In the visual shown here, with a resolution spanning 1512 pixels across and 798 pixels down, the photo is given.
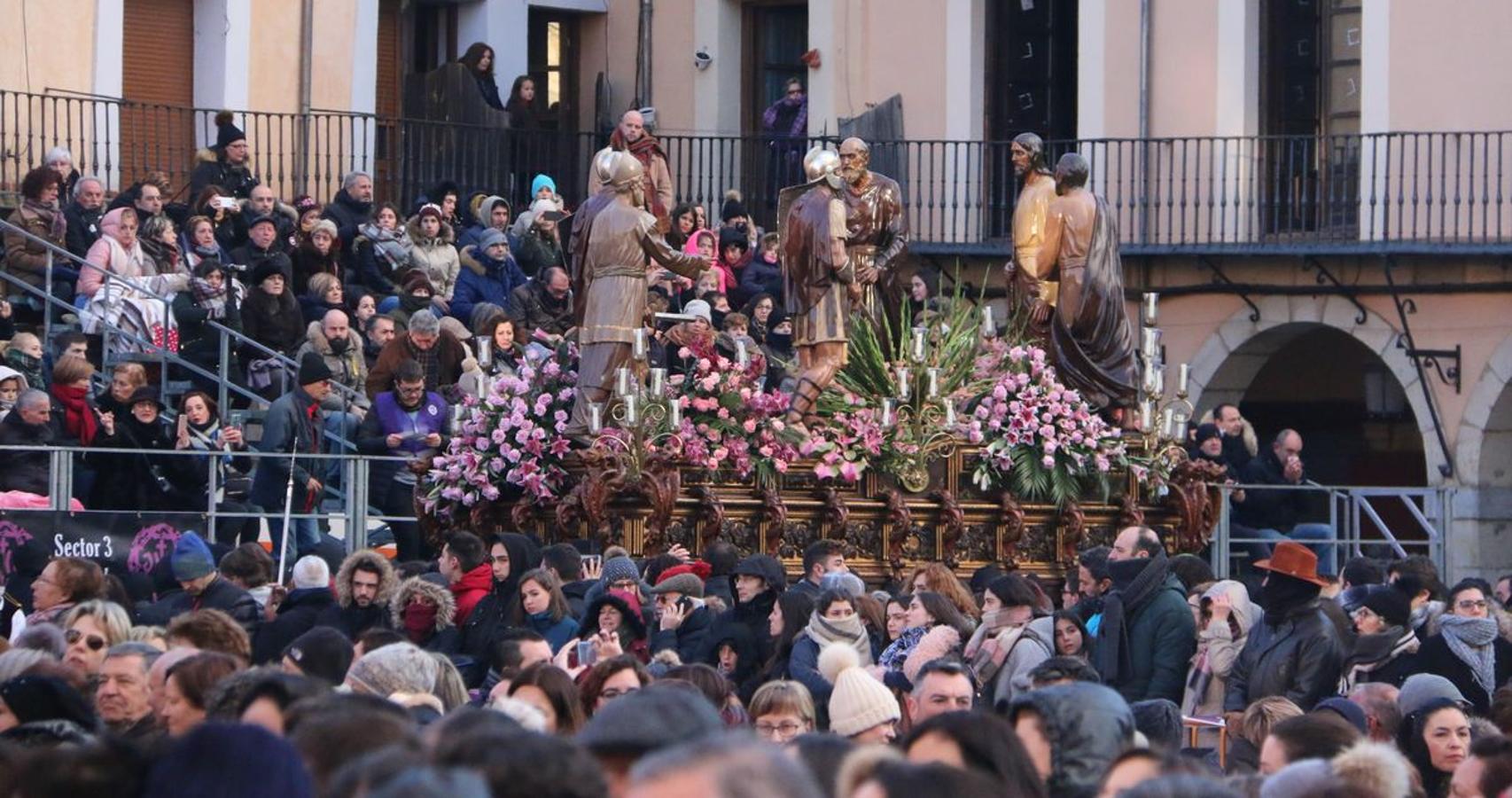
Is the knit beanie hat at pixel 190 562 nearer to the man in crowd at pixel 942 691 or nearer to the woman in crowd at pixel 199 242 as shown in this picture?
the man in crowd at pixel 942 691

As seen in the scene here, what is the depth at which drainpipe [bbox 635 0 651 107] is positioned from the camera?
104ft

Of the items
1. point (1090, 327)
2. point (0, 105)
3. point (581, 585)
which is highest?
point (0, 105)

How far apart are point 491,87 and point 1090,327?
1228 centimetres

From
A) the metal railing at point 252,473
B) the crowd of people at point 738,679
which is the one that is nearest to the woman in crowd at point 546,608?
the crowd of people at point 738,679

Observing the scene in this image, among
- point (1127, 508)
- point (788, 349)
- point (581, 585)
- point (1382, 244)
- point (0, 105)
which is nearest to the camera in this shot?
point (581, 585)

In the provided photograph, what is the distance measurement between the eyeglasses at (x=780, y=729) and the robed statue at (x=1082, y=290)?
9.12 m

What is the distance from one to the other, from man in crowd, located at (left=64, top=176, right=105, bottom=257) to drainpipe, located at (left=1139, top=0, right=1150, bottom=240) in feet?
31.2

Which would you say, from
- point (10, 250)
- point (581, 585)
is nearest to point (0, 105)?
point (10, 250)

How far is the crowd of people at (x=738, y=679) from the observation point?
19.6 feet

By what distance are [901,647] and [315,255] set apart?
11913 millimetres

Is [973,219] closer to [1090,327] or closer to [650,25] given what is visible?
[650,25]

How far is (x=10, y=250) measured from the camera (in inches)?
887

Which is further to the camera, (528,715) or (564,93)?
(564,93)

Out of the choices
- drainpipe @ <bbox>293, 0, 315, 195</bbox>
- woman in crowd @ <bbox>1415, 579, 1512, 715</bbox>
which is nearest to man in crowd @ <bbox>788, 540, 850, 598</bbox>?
woman in crowd @ <bbox>1415, 579, 1512, 715</bbox>
